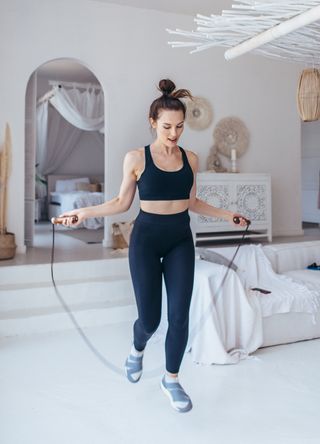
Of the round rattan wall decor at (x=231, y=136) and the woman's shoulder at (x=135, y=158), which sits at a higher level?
the round rattan wall decor at (x=231, y=136)

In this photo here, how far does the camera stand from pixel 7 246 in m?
4.58

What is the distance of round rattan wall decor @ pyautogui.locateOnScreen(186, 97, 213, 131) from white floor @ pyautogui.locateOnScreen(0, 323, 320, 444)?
11.3ft

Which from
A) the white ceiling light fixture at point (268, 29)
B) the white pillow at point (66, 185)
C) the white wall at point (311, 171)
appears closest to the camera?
the white ceiling light fixture at point (268, 29)

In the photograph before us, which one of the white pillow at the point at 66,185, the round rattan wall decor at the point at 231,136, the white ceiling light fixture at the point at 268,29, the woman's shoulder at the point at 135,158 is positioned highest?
the round rattan wall decor at the point at 231,136

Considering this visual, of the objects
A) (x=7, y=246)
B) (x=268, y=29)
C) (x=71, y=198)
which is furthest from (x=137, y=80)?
(x=268, y=29)

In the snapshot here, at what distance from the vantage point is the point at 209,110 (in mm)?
6125

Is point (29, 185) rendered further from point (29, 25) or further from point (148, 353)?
point (148, 353)

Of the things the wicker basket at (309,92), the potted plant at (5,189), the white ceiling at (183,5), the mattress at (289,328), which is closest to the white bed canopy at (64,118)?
the white ceiling at (183,5)

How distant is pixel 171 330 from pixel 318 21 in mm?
1524

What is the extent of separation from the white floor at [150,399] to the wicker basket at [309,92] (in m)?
1.61

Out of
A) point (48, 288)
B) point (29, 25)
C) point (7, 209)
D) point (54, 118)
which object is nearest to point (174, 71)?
point (29, 25)

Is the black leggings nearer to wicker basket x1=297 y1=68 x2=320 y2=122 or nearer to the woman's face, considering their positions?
the woman's face

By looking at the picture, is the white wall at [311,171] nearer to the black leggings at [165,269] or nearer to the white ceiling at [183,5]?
the white ceiling at [183,5]

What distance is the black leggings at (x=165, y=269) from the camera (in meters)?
2.16
